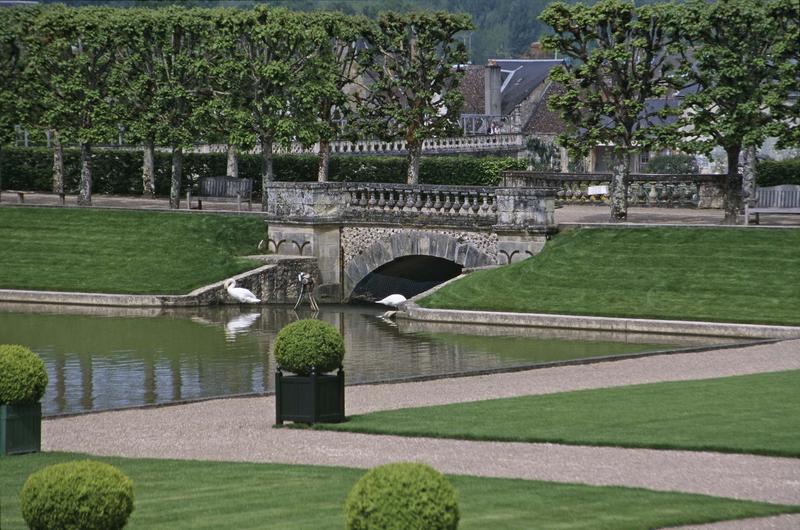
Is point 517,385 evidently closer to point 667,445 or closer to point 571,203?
point 667,445

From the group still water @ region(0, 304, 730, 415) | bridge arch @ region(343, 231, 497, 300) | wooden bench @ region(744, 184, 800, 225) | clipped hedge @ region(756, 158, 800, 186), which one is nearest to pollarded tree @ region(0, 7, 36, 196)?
still water @ region(0, 304, 730, 415)

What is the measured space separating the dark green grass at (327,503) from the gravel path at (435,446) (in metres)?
0.73

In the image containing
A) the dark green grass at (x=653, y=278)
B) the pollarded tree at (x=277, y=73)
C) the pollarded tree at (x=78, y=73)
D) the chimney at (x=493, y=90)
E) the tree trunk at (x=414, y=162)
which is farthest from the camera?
the chimney at (x=493, y=90)

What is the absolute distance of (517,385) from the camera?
2820 centimetres

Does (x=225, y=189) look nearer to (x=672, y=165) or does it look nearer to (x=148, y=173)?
(x=148, y=173)

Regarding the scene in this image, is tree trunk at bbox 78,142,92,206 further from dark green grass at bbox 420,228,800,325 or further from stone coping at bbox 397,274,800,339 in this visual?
dark green grass at bbox 420,228,800,325

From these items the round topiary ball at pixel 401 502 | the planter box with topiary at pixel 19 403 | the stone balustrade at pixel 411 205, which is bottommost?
the planter box with topiary at pixel 19 403

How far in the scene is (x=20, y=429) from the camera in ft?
70.4

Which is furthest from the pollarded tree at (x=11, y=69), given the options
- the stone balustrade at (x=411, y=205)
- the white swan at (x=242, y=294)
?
the white swan at (x=242, y=294)

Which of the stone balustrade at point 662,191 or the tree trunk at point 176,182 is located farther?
the tree trunk at point 176,182

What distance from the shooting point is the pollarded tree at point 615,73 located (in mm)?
48188

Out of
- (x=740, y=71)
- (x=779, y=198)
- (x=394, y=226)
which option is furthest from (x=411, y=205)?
(x=779, y=198)

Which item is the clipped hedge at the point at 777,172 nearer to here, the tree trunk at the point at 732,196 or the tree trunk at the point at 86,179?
the tree trunk at the point at 732,196

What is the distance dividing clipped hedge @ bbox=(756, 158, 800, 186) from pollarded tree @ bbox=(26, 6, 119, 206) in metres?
25.0
